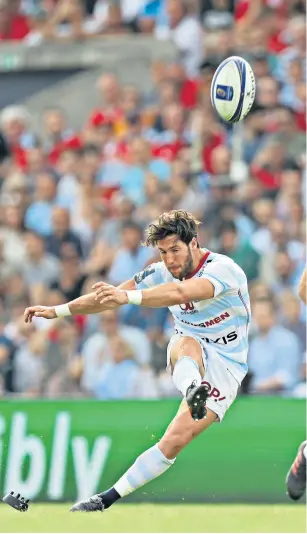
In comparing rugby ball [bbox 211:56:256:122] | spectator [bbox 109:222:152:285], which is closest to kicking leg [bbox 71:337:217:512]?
rugby ball [bbox 211:56:256:122]

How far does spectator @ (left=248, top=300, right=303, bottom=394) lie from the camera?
13086 mm

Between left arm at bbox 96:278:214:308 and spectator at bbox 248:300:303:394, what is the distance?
4332 millimetres

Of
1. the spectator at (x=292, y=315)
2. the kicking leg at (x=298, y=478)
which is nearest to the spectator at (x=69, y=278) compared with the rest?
the spectator at (x=292, y=315)

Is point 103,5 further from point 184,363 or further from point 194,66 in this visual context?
point 184,363

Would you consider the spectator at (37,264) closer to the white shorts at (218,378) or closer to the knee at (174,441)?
the white shorts at (218,378)

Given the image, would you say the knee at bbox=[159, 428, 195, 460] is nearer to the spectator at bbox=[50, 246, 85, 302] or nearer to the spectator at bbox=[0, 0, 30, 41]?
the spectator at bbox=[50, 246, 85, 302]

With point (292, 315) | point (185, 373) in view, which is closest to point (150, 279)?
point (185, 373)

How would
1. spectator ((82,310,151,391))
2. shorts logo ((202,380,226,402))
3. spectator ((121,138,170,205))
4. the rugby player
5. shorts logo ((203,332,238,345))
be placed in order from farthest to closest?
spectator ((121,138,170,205))
spectator ((82,310,151,391))
the rugby player
shorts logo ((203,332,238,345))
shorts logo ((202,380,226,402))

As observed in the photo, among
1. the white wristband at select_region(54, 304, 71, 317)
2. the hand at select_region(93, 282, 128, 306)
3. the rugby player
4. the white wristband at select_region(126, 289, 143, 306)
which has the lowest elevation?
the rugby player

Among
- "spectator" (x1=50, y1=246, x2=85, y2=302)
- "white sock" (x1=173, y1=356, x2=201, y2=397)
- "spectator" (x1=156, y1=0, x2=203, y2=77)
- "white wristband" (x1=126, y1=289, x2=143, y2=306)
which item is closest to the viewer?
"white wristband" (x1=126, y1=289, x2=143, y2=306)

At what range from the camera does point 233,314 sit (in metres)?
9.48

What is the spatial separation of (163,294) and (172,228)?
66 centimetres

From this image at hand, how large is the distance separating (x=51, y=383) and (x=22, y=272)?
74.5 inches

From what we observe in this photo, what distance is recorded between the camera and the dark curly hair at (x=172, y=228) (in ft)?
29.6
